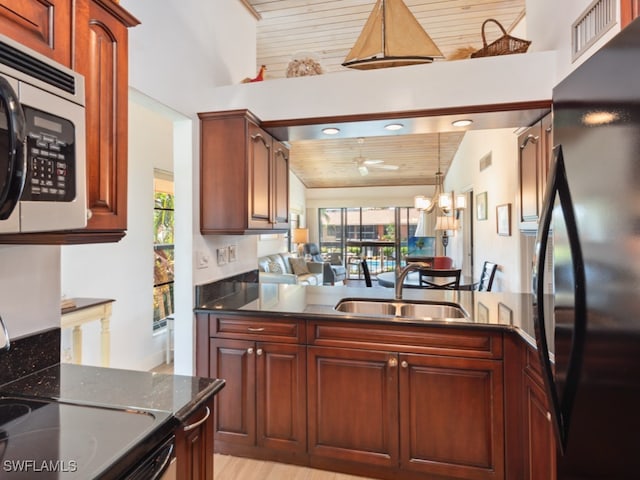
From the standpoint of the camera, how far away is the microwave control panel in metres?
0.80

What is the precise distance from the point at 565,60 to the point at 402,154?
574 centimetres

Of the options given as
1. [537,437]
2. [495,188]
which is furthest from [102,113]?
[495,188]

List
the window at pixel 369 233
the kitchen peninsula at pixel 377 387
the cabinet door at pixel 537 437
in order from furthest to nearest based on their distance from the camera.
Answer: the window at pixel 369 233 < the kitchen peninsula at pixel 377 387 < the cabinet door at pixel 537 437

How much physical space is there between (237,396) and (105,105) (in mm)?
1771

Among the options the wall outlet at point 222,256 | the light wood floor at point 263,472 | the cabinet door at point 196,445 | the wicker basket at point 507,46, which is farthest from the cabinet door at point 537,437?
the wall outlet at point 222,256

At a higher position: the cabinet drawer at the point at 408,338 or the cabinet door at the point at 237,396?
the cabinet drawer at the point at 408,338

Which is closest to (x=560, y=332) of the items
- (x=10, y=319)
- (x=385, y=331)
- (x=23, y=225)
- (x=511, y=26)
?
(x=385, y=331)

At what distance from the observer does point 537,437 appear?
5.31 ft

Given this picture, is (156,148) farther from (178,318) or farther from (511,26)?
(511,26)

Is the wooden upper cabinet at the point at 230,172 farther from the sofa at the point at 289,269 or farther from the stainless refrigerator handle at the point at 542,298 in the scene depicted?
the sofa at the point at 289,269

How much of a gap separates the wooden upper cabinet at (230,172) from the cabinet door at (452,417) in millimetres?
1359

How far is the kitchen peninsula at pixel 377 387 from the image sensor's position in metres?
1.87

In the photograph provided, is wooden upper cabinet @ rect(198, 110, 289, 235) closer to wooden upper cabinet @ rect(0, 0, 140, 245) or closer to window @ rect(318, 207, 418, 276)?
wooden upper cabinet @ rect(0, 0, 140, 245)

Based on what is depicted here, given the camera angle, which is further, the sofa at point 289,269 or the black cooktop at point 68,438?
the sofa at point 289,269
